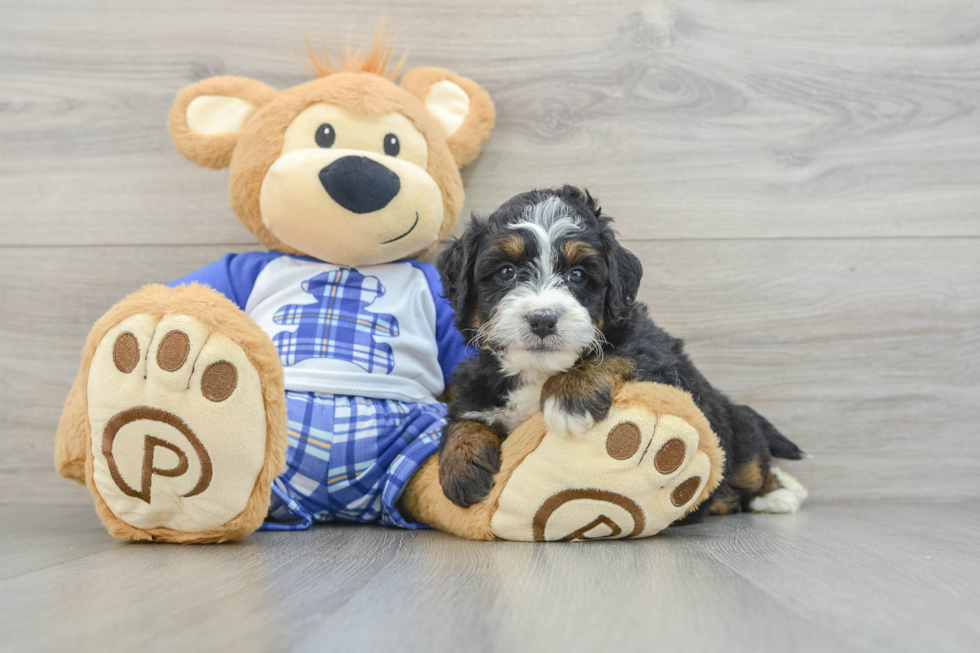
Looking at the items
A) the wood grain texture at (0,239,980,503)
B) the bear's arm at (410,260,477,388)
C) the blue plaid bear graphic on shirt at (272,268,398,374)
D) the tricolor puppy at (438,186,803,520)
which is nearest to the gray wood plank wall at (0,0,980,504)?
the wood grain texture at (0,239,980,503)

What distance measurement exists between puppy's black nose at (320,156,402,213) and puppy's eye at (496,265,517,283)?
51 centimetres

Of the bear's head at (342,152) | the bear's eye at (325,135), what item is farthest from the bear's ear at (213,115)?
the bear's eye at (325,135)

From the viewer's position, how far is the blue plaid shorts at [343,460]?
1.89m

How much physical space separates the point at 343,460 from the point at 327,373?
0.84ft

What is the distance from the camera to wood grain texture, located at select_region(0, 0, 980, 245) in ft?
8.22

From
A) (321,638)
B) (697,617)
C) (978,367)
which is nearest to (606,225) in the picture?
(697,617)

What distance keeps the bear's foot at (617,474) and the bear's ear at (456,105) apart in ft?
3.71

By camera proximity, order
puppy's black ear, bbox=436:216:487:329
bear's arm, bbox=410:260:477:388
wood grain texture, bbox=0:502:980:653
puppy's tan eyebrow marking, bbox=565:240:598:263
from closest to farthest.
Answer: wood grain texture, bbox=0:502:980:653 → puppy's tan eyebrow marking, bbox=565:240:598:263 → puppy's black ear, bbox=436:216:487:329 → bear's arm, bbox=410:260:477:388

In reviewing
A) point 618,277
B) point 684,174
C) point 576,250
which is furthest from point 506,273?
point 684,174

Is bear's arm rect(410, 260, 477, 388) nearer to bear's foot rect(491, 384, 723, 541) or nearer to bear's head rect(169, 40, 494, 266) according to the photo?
bear's head rect(169, 40, 494, 266)

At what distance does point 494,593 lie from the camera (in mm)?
1182

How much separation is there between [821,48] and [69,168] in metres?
2.77

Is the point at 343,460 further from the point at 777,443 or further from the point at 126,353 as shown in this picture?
the point at 777,443

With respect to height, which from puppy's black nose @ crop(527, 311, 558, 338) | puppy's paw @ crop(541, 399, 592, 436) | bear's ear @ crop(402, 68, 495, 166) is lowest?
puppy's paw @ crop(541, 399, 592, 436)
